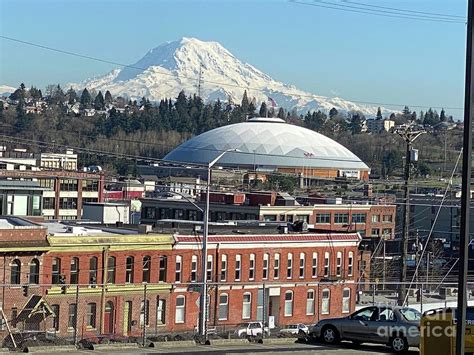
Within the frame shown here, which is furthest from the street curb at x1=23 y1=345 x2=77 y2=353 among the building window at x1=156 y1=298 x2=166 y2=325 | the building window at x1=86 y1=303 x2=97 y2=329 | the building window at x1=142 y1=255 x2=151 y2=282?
the building window at x1=142 y1=255 x2=151 y2=282

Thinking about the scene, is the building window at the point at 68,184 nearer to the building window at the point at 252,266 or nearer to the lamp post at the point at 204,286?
the building window at the point at 252,266

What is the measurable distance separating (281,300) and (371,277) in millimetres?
21436

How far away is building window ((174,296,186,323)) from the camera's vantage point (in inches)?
1686

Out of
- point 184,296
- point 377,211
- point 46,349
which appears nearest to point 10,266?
point 184,296

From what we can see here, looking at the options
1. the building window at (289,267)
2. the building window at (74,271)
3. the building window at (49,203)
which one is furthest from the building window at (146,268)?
the building window at (49,203)

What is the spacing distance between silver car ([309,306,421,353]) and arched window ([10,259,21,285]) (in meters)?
16.7

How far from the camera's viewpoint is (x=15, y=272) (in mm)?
38125

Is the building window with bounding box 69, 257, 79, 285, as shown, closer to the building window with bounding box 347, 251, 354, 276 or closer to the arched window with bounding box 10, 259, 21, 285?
the arched window with bounding box 10, 259, 21, 285

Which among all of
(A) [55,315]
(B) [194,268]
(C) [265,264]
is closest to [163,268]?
(B) [194,268]

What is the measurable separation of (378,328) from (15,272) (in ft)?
60.2

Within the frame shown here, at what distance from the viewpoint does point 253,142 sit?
6934 inches

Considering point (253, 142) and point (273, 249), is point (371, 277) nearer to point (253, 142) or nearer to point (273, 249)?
point (273, 249)

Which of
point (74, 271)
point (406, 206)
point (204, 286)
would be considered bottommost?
point (74, 271)

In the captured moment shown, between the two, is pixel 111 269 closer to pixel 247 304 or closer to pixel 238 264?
pixel 247 304
